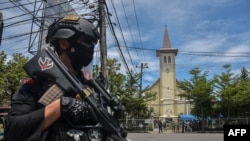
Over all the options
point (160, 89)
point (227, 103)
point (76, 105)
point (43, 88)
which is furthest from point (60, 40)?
point (160, 89)

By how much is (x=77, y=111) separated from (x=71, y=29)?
18.0 inches

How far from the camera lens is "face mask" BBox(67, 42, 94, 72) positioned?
1837 millimetres

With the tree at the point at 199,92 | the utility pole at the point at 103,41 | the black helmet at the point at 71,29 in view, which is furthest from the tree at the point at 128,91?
the black helmet at the point at 71,29

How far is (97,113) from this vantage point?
1684mm

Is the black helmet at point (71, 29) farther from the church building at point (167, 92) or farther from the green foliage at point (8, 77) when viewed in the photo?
the church building at point (167, 92)

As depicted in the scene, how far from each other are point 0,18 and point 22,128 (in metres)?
11.7

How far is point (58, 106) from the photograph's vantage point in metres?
1.61

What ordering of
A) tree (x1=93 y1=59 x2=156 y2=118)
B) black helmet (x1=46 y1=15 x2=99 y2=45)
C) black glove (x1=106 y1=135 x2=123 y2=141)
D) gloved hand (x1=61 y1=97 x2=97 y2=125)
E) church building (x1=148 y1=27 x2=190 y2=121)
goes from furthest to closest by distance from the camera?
church building (x1=148 y1=27 x2=190 y2=121)
tree (x1=93 y1=59 x2=156 y2=118)
black helmet (x1=46 y1=15 x2=99 y2=45)
black glove (x1=106 y1=135 x2=123 y2=141)
gloved hand (x1=61 y1=97 x2=97 y2=125)

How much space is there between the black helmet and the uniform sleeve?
0.37 meters

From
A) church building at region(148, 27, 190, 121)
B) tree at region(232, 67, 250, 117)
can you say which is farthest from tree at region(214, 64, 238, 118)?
church building at region(148, 27, 190, 121)

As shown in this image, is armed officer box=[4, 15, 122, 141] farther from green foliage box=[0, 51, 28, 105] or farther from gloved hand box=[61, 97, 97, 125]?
green foliage box=[0, 51, 28, 105]

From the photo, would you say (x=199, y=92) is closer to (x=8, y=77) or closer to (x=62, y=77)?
(x=8, y=77)

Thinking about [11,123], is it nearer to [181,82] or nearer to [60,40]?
[60,40]

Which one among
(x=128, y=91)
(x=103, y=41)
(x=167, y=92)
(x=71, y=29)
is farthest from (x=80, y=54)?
(x=167, y=92)
